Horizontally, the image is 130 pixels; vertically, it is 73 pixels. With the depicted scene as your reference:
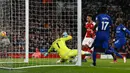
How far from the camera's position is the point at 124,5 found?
2988 centimetres

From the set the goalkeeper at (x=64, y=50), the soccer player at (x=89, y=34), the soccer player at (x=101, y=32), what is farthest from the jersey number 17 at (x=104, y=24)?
the soccer player at (x=89, y=34)

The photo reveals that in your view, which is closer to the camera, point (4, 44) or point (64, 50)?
point (4, 44)

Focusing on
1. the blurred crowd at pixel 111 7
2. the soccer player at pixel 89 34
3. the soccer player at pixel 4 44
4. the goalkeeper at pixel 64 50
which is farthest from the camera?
the blurred crowd at pixel 111 7

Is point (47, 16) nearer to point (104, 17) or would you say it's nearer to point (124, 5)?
point (104, 17)

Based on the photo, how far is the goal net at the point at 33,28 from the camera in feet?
41.9

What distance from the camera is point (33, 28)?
16.6 metres

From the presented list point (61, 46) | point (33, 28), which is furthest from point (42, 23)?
point (61, 46)

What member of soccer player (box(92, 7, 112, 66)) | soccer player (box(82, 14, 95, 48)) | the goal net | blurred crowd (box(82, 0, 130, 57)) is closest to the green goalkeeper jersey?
the goal net

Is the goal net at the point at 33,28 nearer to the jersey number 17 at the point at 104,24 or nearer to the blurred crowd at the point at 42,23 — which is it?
the blurred crowd at the point at 42,23

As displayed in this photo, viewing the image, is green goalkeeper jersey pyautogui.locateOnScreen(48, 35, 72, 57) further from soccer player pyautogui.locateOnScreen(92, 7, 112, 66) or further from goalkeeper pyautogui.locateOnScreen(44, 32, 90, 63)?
soccer player pyautogui.locateOnScreen(92, 7, 112, 66)

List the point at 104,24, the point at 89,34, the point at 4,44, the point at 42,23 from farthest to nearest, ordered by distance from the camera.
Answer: the point at 89,34, the point at 42,23, the point at 4,44, the point at 104,24

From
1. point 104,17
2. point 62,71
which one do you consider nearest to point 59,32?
point 104,17

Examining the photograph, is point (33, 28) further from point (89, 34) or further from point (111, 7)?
point (111, 7)

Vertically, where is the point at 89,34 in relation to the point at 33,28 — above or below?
below
